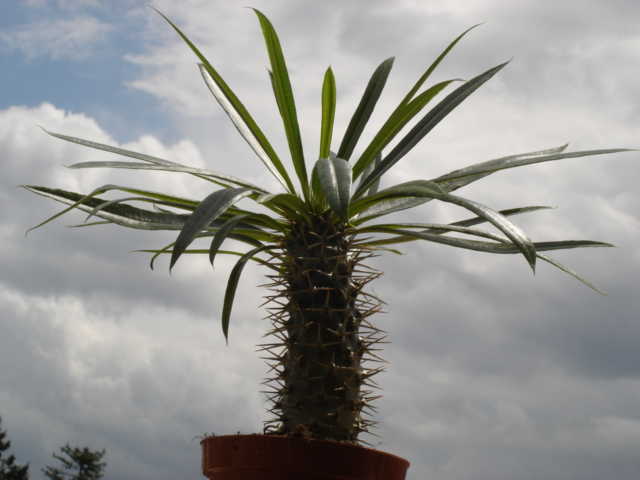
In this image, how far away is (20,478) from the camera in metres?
15.9

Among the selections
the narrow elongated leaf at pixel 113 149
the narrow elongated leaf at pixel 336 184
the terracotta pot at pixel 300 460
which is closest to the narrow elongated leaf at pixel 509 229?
the narrow elongated leaf at pixel 336 184

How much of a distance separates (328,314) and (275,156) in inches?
24.9

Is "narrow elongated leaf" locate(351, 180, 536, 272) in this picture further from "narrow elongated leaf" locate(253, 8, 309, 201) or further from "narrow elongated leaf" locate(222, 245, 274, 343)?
"narrow elongated leaf" locate(222, 245, 274, 343)

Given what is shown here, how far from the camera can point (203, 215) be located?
131cm

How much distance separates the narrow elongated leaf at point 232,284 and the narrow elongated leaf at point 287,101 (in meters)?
0.26

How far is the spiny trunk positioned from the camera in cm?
164

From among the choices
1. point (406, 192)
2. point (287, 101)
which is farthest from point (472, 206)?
point (287, 101)

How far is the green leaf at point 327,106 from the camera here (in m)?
2.00

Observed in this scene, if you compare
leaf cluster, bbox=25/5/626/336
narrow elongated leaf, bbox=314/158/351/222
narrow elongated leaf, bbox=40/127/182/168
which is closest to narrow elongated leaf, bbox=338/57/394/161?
leaf cluster, bbox=25/5/626/336

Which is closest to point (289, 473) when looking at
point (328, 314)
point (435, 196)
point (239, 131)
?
point (328, 314)

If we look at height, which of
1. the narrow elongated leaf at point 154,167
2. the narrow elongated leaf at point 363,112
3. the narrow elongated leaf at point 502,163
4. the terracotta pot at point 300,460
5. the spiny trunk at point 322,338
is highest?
the narrow elongated leaf at point 363,112

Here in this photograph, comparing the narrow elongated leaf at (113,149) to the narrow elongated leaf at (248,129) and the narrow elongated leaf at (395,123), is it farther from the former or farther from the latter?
the narrow elongated leaf at (395,123)

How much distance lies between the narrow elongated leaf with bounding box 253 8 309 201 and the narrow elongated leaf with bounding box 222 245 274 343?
0.26m

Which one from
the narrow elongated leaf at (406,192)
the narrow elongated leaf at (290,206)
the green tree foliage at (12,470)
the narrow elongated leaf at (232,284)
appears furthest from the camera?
the green tree foliage at (12,470)
